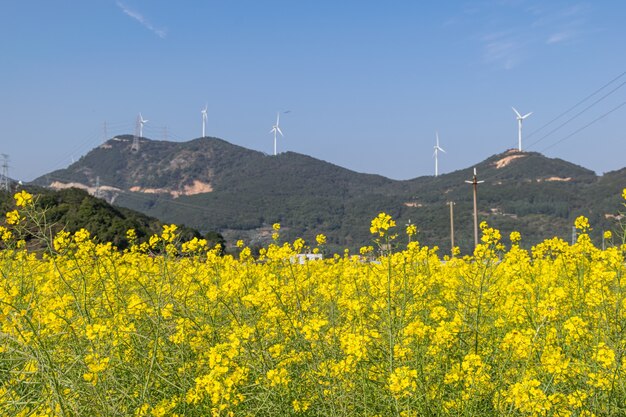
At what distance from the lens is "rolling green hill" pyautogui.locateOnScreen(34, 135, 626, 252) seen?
76.4 metres

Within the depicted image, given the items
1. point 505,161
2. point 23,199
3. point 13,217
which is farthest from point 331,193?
point 23,199

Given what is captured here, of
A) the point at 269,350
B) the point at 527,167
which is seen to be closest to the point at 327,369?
the point at 269,350

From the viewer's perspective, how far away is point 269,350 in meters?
4.34

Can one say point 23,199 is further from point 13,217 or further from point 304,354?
point 304,354

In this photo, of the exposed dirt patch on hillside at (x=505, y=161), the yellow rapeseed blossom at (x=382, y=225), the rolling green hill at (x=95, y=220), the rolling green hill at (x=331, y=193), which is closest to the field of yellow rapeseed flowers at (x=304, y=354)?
the yellow rapeseed blossom at (x=382, y=225)

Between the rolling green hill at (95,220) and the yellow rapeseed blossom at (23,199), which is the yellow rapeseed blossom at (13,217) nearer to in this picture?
the yellow rapeseed blossom at (23,199)

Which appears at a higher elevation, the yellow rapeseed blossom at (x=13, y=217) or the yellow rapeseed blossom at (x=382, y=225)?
the yellow rapeseed blossom at (x=13, y=217)

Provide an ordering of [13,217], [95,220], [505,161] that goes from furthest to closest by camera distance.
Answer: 1. [505,161]
2. [95,220]
3. [13,217]

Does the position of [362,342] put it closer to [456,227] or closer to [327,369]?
[327,369]

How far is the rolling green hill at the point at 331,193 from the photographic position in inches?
3007

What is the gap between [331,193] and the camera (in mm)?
135125

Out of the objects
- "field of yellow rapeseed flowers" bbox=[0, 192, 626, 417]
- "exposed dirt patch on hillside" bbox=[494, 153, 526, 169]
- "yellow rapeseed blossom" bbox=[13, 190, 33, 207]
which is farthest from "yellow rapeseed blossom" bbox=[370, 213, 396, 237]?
"exposed dirt patch on hillside" bbox=[494, 153, 526, 169]

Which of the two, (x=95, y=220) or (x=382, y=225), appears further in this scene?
(x=95, y=220)

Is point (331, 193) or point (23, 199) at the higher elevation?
point (331, 193)
